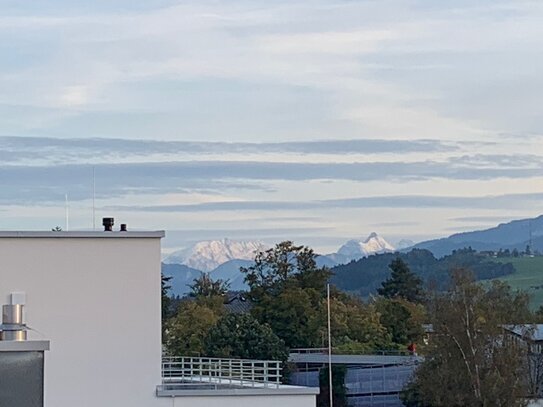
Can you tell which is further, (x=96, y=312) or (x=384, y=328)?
(x=384, y=328)

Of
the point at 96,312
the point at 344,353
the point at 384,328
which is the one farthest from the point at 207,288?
the point at 96,312

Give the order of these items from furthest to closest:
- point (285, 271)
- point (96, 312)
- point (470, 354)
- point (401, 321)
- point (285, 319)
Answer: point (285, 271) < point (401, 321) < point (285, 319) < point (470, 354) < point (96, 312)

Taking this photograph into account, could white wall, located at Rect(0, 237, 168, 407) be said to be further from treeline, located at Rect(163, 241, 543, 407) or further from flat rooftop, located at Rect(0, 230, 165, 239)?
treeline, located at Rect(163, 241, 543, 407)

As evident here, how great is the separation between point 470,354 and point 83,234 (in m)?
31.1

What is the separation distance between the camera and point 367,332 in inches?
3076

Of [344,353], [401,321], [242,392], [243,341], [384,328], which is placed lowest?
[242,392]

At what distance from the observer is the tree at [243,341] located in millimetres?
66438

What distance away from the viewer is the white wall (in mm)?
29906

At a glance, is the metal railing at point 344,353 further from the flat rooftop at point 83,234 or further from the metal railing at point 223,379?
the flat rooftop at point 83,234

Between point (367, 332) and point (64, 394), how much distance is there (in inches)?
1944

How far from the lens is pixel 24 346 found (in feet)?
42.2

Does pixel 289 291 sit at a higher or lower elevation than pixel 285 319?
higher

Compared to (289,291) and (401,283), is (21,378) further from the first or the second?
(401,283)

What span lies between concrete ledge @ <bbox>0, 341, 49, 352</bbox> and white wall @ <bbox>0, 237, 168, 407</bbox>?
1697 centimetres
